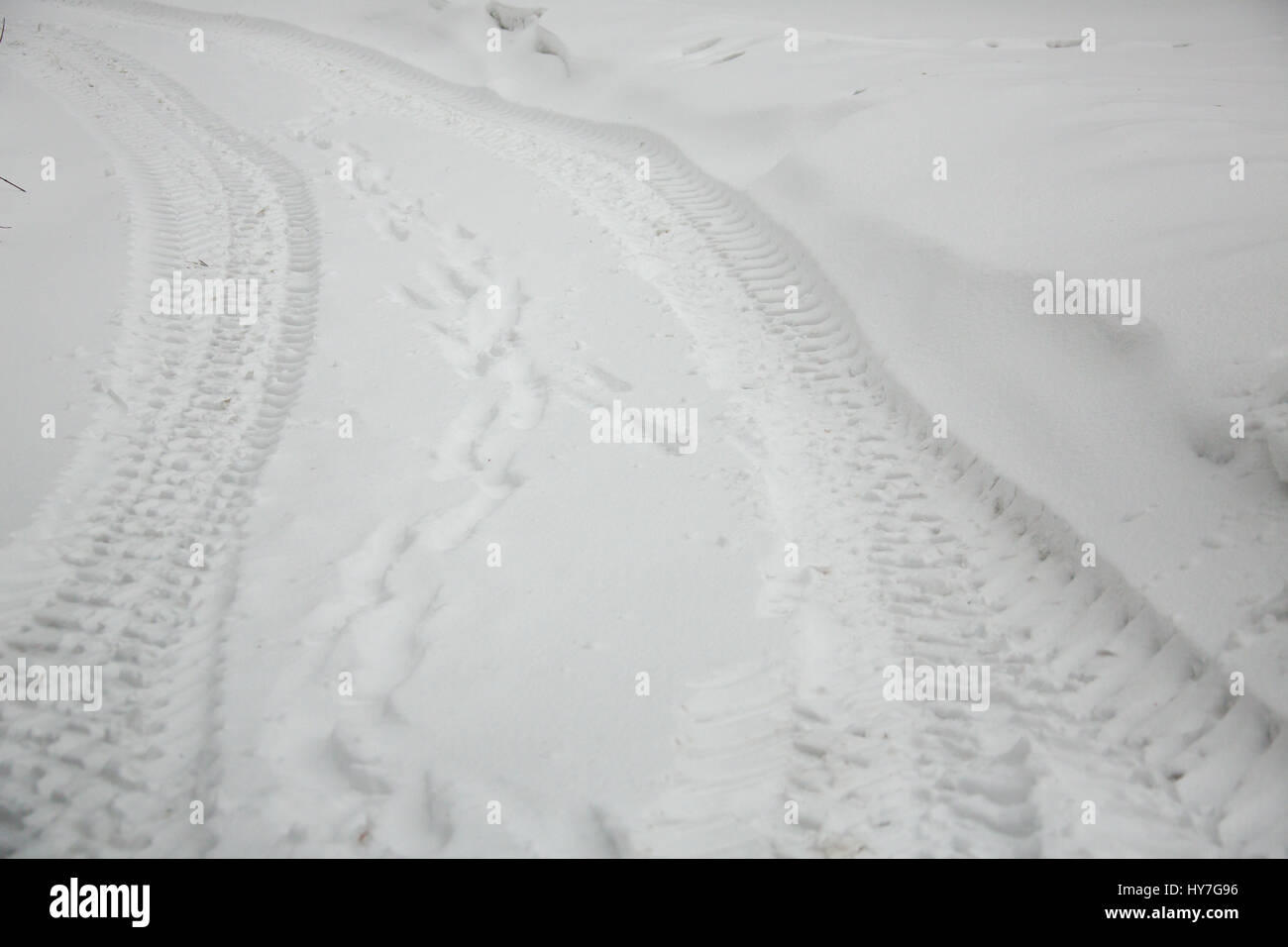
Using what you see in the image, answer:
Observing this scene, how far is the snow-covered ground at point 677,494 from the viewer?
105 inches

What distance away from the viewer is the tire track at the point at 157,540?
8.75 feet

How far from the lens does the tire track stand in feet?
8.75

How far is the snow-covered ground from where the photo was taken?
8.71 feet

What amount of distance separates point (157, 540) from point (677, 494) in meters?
2.28

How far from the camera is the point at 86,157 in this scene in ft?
25.4

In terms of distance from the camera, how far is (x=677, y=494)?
12.9 ft

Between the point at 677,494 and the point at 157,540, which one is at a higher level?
the point at 677,494

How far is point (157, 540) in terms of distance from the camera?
368 centimetres

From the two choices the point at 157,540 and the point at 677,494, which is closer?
the point at 157,540

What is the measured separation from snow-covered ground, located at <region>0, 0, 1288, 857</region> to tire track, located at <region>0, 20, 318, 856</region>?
2 cm

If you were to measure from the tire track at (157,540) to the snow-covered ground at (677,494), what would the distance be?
0.02 metres
